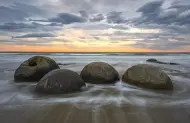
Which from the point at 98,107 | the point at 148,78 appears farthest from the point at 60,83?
the point at 148,78

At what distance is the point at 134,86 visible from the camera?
6.28 meters

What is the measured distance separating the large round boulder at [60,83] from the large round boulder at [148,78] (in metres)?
1.83

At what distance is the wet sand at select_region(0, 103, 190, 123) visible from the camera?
3.47 m

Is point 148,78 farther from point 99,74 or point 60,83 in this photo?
point 60,83

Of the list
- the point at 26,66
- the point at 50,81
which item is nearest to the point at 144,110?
the point at 50,81

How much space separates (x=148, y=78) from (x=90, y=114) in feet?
10.3

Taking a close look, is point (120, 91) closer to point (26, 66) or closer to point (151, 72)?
point (151, 72)

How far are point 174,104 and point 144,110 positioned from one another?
3.01 feet

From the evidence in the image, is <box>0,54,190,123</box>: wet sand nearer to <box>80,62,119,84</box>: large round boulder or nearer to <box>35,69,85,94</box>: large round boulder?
<box>35,69,85,94</box>: large round boulder

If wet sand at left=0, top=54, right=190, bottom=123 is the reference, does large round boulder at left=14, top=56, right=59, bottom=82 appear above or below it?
above

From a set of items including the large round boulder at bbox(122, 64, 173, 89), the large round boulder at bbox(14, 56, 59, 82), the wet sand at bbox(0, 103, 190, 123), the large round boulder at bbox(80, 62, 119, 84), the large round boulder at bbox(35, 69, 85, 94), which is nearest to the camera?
the wet sand at bbox(0, 103, 190, 123)

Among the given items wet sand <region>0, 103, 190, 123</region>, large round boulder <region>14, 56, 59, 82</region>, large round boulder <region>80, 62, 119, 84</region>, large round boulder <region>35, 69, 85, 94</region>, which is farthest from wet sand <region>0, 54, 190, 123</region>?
large round boulder <region>14, 56, 59, 82</region>

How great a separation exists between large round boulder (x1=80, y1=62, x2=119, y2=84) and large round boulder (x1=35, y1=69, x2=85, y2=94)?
1.14 metres

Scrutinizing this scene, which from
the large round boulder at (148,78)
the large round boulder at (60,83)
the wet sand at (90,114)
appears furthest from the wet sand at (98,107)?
the large round boulder at (148,78)
